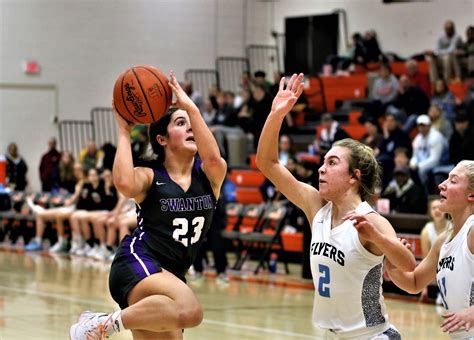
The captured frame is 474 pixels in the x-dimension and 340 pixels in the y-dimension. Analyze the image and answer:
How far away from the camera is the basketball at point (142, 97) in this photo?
199 inches

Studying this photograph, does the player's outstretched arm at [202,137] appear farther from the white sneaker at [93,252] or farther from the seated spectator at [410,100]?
the seated spectator at [410,100]

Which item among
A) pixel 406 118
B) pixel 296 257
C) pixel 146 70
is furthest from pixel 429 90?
pixel 146 70

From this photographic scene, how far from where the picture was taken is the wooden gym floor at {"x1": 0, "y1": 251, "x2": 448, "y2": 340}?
8.26m

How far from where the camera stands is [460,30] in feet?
63.4

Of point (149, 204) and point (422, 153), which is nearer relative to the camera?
point (149, 204)

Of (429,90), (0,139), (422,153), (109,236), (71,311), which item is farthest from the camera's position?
(0,139)

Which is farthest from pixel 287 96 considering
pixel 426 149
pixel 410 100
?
pixel 410 100

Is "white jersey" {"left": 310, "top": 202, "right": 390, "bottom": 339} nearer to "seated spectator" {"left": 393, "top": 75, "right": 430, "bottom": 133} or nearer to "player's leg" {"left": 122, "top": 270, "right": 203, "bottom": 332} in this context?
"player's leg" {"left": 122, "top": 270, "right": 203, "bottom": 332}

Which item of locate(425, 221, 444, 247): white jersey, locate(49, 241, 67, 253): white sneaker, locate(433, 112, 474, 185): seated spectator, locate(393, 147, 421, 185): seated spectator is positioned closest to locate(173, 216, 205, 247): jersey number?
locate(425, 221, 444, 247): white jersey

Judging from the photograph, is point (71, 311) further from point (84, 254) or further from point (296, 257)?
point (84, 254)

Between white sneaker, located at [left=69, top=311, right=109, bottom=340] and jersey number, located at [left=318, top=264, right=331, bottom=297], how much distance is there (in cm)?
123

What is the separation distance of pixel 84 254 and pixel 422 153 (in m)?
6.13

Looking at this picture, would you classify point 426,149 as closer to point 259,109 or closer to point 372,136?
point 372,136

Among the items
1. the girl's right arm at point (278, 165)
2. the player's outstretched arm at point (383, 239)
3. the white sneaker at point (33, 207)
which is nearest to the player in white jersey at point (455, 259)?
the player's outstretched arm at point (383, 239)
